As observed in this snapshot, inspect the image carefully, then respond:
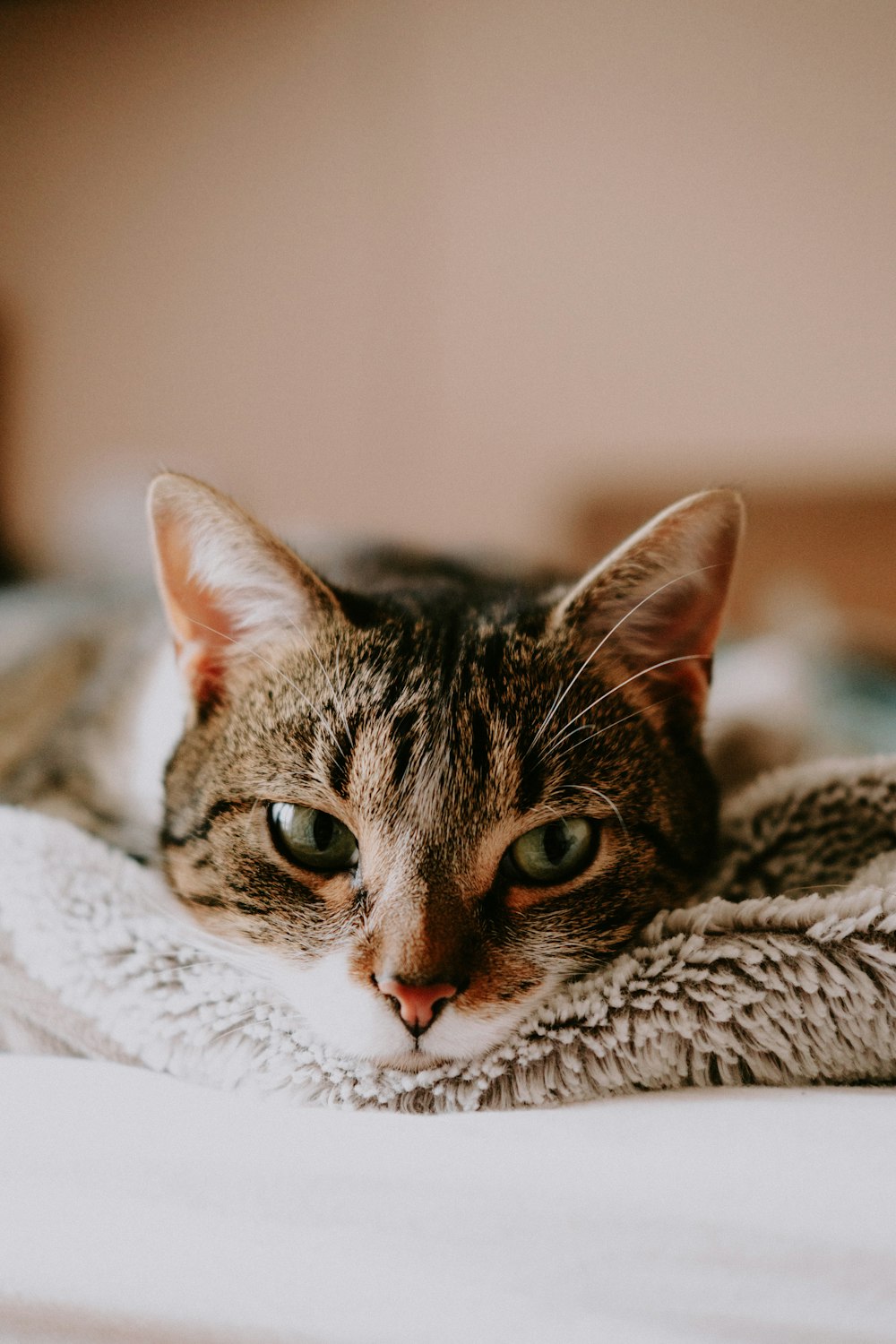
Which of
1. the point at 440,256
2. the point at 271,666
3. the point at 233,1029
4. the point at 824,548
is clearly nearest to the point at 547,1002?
→ the point at 233,1029

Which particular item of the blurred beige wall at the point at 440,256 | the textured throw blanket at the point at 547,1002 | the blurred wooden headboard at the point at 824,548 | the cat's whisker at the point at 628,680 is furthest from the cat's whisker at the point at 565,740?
the blurred wooden headboard at the point at 824,548

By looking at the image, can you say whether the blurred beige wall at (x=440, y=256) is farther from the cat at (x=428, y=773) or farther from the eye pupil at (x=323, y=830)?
the eye pupil at (x=323, y=830)

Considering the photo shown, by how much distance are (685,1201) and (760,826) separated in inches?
12.9

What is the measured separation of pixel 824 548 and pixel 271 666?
1808 mm

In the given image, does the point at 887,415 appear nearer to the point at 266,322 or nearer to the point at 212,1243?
the point at 266,322

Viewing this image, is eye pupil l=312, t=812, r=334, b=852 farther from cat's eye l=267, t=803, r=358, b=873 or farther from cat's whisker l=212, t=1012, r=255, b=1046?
cat's whisker l=212, t=1012, r=255, b=1046

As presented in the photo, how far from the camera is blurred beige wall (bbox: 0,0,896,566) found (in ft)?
5.76

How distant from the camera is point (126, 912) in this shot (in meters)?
0.61

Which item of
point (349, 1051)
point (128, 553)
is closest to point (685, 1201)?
point (349, 1051)

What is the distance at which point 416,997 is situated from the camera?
19.9 inches

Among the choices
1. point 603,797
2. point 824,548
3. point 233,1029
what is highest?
point 603,797

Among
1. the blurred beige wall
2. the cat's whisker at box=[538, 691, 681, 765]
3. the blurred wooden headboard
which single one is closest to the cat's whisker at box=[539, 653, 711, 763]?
the cat's whisker at box=[538, 691, 681, 765]

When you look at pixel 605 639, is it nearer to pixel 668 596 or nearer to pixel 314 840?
pixel 668 596

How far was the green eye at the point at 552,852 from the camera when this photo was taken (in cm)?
58
